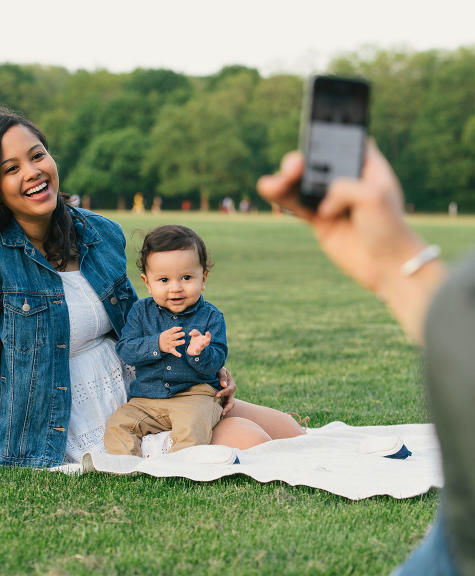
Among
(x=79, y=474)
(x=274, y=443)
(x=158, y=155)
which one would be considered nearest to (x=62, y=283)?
(x=79, y=474)

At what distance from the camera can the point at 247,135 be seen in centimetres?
8394

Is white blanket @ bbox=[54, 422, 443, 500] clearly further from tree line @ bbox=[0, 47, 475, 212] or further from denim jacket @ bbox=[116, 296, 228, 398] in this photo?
tree line @ bbox=[0, 47, 475, 212]

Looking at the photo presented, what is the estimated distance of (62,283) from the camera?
168 inches

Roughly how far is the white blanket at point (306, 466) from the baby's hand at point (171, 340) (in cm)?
50

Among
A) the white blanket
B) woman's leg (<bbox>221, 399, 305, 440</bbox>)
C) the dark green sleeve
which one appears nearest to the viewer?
the dark green sleeve

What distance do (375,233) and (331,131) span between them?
29 centimetres

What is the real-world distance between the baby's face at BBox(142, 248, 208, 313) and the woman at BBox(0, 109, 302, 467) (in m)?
Answer: 0.34

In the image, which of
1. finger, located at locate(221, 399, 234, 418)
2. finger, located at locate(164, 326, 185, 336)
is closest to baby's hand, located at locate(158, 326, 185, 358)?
finger, located at locate(164, 326, 185, 336)

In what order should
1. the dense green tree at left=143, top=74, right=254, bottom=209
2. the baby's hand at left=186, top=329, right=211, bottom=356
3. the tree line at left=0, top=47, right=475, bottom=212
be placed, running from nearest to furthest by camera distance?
the baby's hand at left=186, top=329, right=211, bottom=356, the tree line at left=0, top=47, right=475, bottom=212, the dense green tree at left=143, top=74, right=254, bottom=209

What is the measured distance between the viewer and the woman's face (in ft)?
13.5

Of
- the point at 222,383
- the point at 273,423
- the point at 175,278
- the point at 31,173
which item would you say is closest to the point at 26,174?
the point at 31,173

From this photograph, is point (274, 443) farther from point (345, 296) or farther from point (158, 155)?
point (158, 155)

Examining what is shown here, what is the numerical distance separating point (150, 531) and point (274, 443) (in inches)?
50.2

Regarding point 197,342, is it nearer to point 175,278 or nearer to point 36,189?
point 175,278
